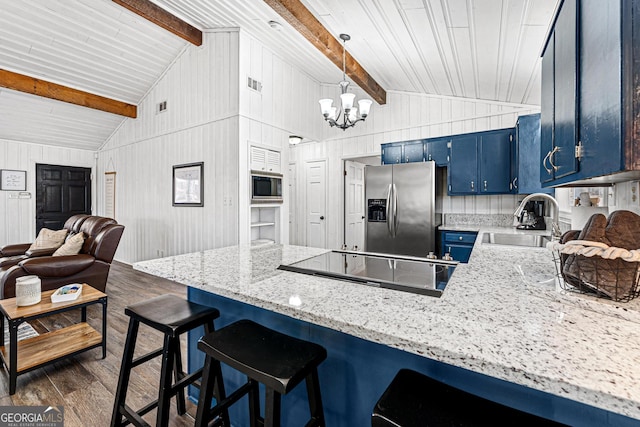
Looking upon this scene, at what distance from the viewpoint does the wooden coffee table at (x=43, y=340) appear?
1888 mm

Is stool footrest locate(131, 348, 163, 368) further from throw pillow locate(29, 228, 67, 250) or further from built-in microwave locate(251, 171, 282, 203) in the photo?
throw pillow locate(29, 228, 67, 250)

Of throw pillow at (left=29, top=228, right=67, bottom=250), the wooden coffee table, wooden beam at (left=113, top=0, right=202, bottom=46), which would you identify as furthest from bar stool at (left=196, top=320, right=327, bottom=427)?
throw pillow at (left=29, top=228, right=67, bottom=250)

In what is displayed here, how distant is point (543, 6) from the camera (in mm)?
1840

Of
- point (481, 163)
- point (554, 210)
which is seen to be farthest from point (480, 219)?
point (554, 210)

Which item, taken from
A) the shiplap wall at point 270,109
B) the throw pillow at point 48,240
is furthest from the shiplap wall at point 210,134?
the throw pillow at point 48,240

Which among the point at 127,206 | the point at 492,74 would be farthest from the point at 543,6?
the point at 127,206

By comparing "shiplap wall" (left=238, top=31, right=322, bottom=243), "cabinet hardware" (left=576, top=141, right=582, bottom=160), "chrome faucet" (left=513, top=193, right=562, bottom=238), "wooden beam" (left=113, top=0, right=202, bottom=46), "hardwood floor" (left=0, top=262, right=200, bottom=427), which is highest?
"wooden beam" (left=113, top=0, right=202, bottom=46)

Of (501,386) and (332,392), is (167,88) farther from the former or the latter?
(501,386)

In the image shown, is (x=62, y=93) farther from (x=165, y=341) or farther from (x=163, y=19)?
(x=165, y=341)

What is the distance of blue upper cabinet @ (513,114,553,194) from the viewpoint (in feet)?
10.6

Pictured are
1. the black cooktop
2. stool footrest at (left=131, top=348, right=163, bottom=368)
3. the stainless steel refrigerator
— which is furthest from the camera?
the stainless steel refrigerator

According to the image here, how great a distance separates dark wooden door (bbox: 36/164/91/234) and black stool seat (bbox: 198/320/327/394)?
736 centimetres

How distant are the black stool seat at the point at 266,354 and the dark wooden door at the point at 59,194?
7.36m

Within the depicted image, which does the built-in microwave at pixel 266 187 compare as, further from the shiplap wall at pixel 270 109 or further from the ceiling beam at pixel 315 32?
the ceiling beam at pixel 315 32
